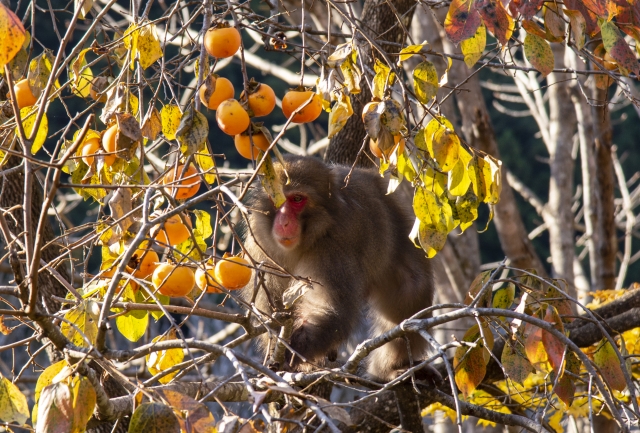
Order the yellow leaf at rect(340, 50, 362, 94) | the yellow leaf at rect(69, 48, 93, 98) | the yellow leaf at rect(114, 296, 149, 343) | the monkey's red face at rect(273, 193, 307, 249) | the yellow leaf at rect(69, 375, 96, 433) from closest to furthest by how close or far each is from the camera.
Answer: the yellow leaf at rect(69, 375, 96, 433) → the yellow leaf at rect(340, 50, 362, 94) → the yellow leaf at rect(69, 48, 93, 98) → the yellow leaf at rect(114, 296, 149, 343) → the monkey's red face at rect(273, 193, 307, 249)

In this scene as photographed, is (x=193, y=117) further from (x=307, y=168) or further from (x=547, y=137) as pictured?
(x=547, y=137)

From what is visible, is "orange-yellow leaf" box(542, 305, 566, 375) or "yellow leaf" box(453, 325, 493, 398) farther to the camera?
"yellow leaf" box(453, 325, 493, 398)

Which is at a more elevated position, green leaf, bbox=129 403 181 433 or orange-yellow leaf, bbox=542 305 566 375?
orange-yellow leaf, bbox=542 305 566 375

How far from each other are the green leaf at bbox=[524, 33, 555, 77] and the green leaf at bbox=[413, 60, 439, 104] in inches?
11.6

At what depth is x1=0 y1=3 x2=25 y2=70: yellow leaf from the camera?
153 cm

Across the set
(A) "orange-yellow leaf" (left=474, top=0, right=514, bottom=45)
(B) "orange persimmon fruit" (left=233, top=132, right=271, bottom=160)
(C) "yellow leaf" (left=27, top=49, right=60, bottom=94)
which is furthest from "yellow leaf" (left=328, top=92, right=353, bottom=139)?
(C) "yellow leaf" (left=27, top=49, right=60, bottom=94)

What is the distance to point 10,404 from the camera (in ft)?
5.68

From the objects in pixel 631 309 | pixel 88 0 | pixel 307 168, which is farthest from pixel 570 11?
pixel 631 309

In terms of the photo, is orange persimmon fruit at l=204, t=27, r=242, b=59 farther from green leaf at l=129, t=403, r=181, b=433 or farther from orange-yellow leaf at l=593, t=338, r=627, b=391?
orange-yellow leaf at l=593, t=338, r=627, b=391

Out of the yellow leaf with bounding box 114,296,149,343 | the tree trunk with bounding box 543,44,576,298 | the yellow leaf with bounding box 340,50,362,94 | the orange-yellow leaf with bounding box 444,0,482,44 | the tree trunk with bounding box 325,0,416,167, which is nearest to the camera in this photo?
the orange-yellow leaf with bounding box 444,0,482,44

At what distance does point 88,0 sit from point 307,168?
145cm

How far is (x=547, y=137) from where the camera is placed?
21.8 feet

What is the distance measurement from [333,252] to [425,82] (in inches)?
67.0

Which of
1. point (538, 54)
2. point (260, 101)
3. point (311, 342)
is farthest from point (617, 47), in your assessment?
point (311, 342)
